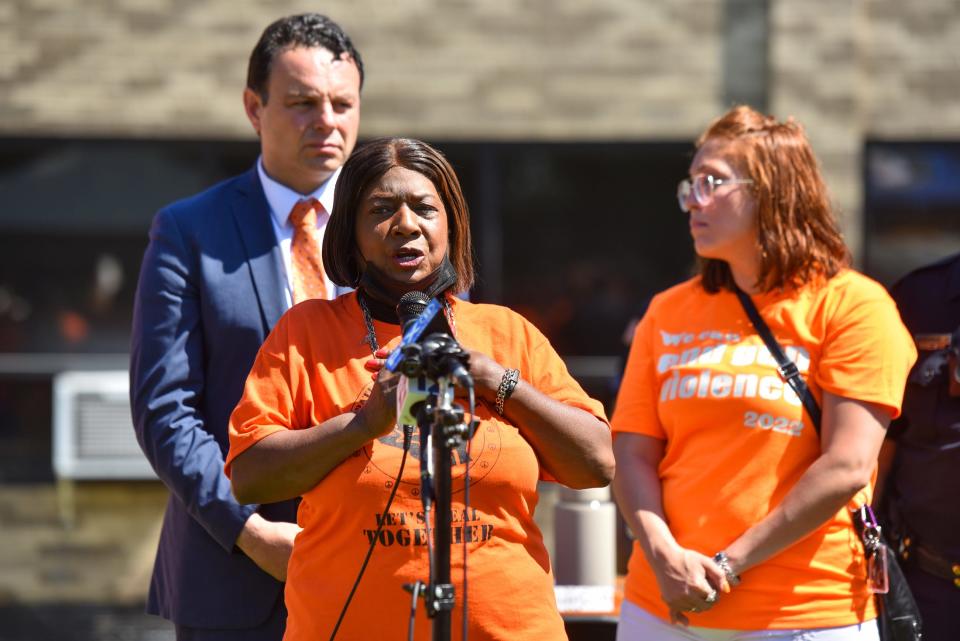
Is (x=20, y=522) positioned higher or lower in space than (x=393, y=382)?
lower

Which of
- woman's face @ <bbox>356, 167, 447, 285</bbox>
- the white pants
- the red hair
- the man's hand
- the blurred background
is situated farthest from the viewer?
the blurred background

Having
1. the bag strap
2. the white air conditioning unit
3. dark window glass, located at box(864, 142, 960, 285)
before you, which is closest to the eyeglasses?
the bag strap

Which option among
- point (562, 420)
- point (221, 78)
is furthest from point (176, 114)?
point (562, 420)

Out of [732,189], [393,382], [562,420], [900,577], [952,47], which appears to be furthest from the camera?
[952,47]

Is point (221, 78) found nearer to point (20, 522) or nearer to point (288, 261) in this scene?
point (20, 522)

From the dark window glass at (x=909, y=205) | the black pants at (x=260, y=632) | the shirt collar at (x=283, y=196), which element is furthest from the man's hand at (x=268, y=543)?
the dark window glass at (x=909, y=205)

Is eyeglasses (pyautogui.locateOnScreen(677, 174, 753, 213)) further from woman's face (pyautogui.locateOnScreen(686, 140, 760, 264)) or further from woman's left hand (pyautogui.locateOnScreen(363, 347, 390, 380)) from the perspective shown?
woman's left hand (pyautogui.locateOnScreen(363, 347, 390, 380))

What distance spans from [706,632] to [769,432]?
53cm

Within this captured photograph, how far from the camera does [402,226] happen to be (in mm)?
2561

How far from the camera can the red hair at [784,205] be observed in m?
3.44

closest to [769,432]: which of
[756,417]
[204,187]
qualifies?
[756,417]

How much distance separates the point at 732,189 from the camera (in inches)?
138

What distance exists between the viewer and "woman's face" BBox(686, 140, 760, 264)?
3.49 m

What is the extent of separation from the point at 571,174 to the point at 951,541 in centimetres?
452
